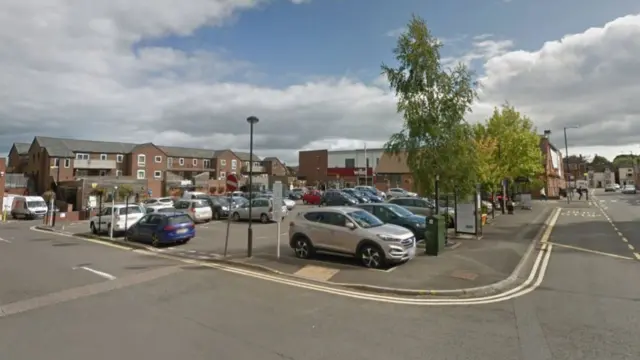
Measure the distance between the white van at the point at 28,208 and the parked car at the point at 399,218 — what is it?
37.0 metres

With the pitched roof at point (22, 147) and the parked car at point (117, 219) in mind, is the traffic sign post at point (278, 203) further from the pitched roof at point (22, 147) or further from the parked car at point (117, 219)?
the pitched roof at point (22, 147)

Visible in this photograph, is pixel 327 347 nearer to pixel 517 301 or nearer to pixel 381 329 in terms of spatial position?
pixel 381 329

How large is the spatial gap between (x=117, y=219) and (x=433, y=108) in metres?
17.2

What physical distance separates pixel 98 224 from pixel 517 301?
2191cm

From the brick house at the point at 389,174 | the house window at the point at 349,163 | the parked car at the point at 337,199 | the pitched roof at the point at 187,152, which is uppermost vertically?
the pitched roof at the point at 187,152

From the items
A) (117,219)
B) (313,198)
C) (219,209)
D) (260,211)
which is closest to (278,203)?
(117,219)

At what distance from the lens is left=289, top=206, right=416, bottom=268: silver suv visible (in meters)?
11.1

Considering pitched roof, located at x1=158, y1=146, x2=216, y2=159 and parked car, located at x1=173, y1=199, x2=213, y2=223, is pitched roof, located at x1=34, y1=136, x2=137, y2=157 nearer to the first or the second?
pitched roof, located at x1=158, y1=146, x2=216, y2=159

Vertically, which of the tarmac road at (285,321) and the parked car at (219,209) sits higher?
the parked car at (219,209)

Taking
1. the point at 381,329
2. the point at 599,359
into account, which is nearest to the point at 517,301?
the point at 599,359

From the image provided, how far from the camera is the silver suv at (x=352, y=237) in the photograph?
11.1 m

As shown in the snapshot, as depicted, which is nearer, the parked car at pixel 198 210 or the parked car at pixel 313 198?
the parked car at pixel 198 210

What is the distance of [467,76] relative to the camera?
49.1 ft

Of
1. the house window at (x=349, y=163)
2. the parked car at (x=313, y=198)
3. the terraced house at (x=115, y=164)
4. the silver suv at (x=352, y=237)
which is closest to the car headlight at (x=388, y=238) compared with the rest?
the silver suv at (x=352, y=237)
